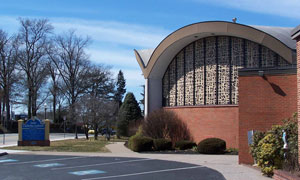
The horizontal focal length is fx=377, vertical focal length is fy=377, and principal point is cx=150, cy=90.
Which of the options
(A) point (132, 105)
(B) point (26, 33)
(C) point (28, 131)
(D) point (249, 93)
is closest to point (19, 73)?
(B) point (26, 33)

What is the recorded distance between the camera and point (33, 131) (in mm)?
28906

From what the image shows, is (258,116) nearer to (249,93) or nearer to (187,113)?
(249,93)

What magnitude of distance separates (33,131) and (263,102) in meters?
18.7

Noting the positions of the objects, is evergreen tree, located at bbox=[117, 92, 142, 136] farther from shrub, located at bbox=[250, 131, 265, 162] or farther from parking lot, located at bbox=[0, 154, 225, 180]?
shrub, located at bbox=[250, 131, 265, 162]

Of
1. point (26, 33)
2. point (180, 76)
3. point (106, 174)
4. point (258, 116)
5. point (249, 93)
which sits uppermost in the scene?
point (26, 33)

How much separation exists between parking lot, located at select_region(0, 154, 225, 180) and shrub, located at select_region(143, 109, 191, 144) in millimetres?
9997

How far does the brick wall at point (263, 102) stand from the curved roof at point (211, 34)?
7564 millimetres

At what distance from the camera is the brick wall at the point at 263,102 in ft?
53.2

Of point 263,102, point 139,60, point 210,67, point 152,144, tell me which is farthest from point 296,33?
point 139,60

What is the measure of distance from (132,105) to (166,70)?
17.5m

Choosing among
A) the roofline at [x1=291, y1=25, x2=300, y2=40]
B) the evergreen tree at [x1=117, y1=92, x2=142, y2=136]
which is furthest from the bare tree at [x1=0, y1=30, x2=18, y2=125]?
the roofline at [x1=291, y1=25, x2=300, y2=40]

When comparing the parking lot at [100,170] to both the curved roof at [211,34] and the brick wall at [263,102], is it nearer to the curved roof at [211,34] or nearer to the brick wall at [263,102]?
the brick wall at [263,102]

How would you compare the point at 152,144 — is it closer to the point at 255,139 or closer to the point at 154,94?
the point at 154,94

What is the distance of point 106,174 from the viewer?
14.1 metres
